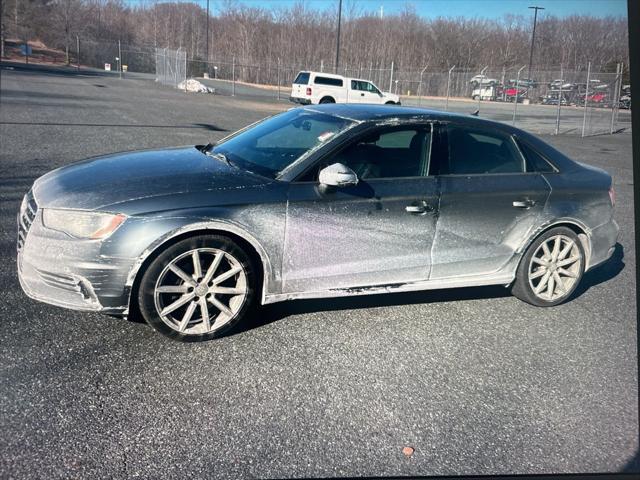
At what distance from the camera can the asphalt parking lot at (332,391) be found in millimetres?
2646

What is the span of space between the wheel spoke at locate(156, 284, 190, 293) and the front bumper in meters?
0.20

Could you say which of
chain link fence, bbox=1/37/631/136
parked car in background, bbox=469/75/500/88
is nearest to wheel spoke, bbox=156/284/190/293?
chain link fence, bbox=1/37/631/136

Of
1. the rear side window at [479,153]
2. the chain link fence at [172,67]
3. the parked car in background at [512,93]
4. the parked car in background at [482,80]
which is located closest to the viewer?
the rear side window at [479,153]

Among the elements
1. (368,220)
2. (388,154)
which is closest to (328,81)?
(388,154)

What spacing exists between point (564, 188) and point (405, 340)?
192 centimetres

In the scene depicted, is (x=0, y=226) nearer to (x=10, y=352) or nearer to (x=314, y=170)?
(x=10, y=352)

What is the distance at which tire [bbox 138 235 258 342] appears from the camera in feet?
11.5

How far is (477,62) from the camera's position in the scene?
49.3 m

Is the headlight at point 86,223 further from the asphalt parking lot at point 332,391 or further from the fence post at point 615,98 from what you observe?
the fence post at point 615,98

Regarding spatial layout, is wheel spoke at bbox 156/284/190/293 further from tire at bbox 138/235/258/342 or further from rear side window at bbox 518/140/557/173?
rear side window at bbox 518/140/557/173

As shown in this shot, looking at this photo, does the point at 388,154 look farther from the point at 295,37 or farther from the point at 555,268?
the point at 295,37

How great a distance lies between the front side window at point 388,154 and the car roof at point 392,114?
0.11 m

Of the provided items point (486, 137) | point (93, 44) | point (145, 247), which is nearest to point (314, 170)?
point (145, 247)

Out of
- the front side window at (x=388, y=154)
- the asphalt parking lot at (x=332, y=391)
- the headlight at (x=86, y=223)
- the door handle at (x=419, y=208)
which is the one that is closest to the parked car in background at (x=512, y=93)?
the front side window at (x=388, y=154)
